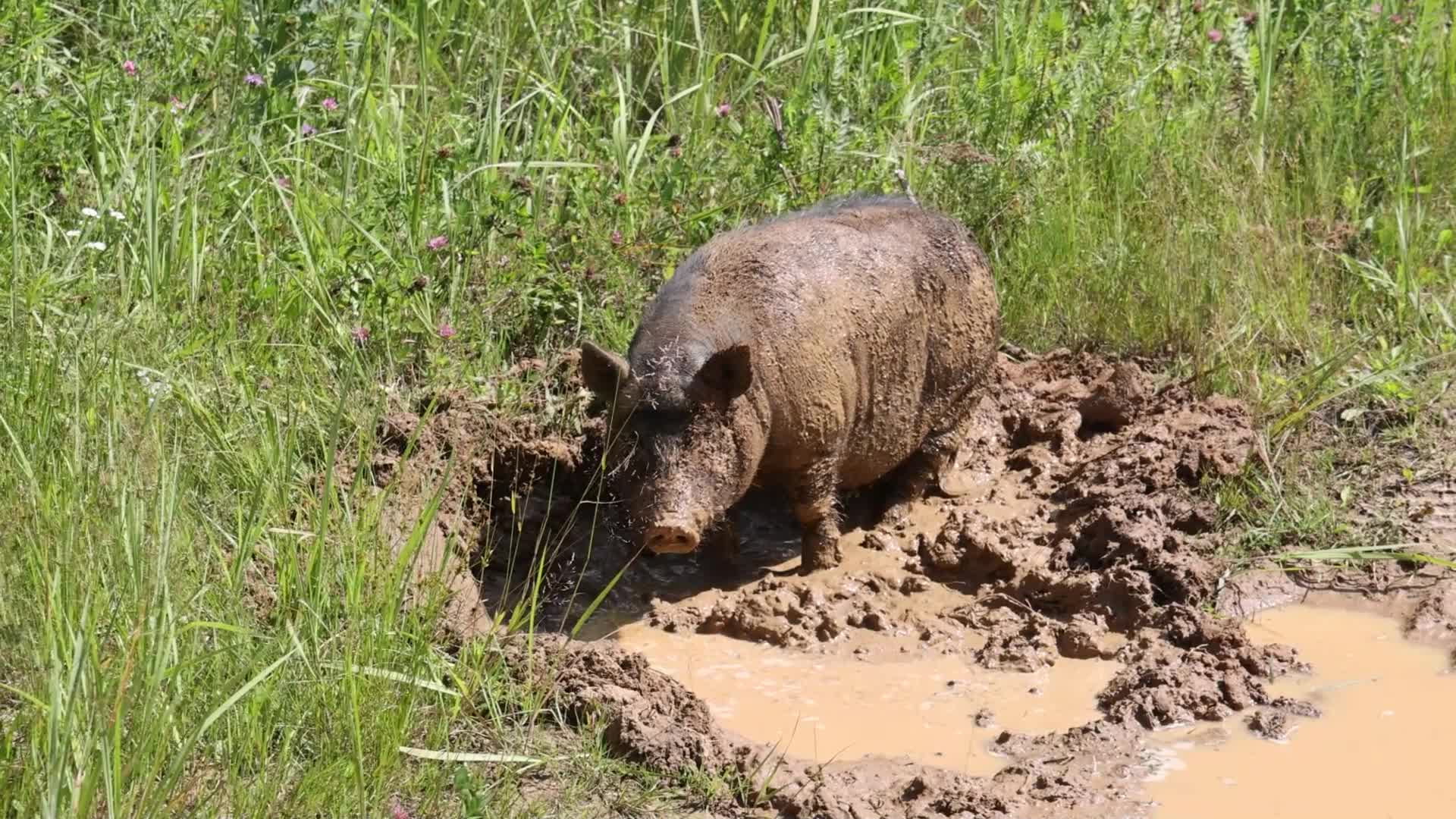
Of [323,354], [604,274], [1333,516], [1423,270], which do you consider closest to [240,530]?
[323,354]

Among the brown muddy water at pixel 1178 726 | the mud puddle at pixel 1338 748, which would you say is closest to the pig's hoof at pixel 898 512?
the brown muddy water at pixel 1178 726

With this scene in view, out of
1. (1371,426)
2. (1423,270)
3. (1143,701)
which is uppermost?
(1423,270)

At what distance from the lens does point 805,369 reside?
5.30m

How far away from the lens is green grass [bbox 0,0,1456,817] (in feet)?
12.1

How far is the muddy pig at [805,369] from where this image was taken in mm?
5004

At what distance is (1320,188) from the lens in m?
6.92

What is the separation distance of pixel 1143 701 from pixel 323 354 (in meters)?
2.66

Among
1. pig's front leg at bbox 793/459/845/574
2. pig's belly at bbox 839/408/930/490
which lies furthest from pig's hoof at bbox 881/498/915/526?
pig's front leg at bbox 793/459/845/574

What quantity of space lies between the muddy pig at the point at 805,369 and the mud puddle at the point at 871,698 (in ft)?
1.18

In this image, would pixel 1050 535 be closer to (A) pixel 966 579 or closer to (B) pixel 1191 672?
(A) pixel 966 579

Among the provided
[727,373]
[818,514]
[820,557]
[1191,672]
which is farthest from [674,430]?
[1191,672]

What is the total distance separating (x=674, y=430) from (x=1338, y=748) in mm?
1976

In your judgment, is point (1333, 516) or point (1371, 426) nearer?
point (1333, 516)

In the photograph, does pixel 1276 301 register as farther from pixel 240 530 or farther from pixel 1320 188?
pixel 240 530
